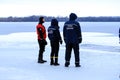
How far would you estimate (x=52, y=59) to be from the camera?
1051 cm

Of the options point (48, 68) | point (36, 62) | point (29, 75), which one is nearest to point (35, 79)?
point (29, 75)

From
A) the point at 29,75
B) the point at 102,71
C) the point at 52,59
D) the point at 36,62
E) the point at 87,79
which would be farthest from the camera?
the point at 36,62

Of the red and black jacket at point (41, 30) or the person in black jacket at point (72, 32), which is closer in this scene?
the person in black jacket at point (72, 32)

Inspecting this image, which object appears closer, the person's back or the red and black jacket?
the person's back

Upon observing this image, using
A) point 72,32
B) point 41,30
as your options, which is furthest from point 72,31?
point 41,30

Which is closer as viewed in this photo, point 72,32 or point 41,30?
point 72,32

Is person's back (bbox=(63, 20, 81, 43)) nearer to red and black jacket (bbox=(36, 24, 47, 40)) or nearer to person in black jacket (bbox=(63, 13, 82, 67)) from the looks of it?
person in black jacket (bbox=(63, 13, 82, 67))

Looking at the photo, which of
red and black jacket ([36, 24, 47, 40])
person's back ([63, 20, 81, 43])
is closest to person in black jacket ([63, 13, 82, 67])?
person's back ([63, 20, 81, 43])

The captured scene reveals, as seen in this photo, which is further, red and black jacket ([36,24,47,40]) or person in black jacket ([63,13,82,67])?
red and black jacket ([36,24,47,40])

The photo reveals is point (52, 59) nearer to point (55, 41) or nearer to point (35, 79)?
point (55, 41)

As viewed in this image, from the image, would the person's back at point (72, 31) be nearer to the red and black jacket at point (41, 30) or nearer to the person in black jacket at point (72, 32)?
the person in black jacket at point (72, 32)

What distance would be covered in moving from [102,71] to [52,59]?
6.16 feet

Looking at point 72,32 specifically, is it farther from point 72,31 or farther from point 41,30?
point 41,30

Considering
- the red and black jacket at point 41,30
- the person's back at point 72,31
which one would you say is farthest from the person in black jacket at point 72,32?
the red and black jacket at point 41,30
